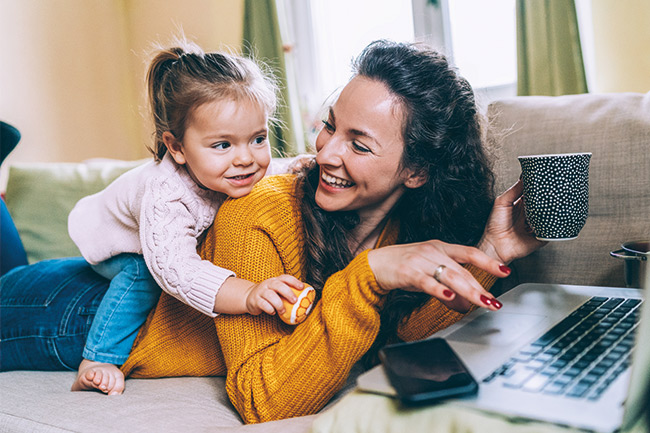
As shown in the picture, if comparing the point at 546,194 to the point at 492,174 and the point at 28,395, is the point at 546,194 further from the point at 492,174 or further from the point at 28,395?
the point at 28,395

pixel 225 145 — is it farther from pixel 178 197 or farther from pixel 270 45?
pixel 270 45

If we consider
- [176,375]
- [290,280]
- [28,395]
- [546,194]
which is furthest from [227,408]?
[546,194]

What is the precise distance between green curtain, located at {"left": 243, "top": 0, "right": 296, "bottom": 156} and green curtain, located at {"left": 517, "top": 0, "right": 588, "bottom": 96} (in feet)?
4.69

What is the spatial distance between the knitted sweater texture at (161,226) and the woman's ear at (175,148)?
27 mm

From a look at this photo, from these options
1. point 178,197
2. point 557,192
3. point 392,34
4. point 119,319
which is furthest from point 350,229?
point 392,34

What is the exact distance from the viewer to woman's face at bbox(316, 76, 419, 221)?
1.15 m

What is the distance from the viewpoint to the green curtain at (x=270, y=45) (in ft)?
11.4

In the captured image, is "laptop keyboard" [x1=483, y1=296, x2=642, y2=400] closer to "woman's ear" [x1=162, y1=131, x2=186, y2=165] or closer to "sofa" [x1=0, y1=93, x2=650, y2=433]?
"sofa" [x1=0, y1=93, x2=650, y2=433]

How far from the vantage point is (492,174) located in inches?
50.6

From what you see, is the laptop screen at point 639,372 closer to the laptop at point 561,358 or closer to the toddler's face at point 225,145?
the laptop at point 561,358

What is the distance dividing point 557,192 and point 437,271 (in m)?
0.25

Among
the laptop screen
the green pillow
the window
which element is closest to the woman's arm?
the laptop screen

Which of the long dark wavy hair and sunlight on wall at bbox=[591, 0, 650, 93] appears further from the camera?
sunlight on wall at bbox=[591, 0, 650, 93]

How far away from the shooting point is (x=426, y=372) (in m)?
0.60
